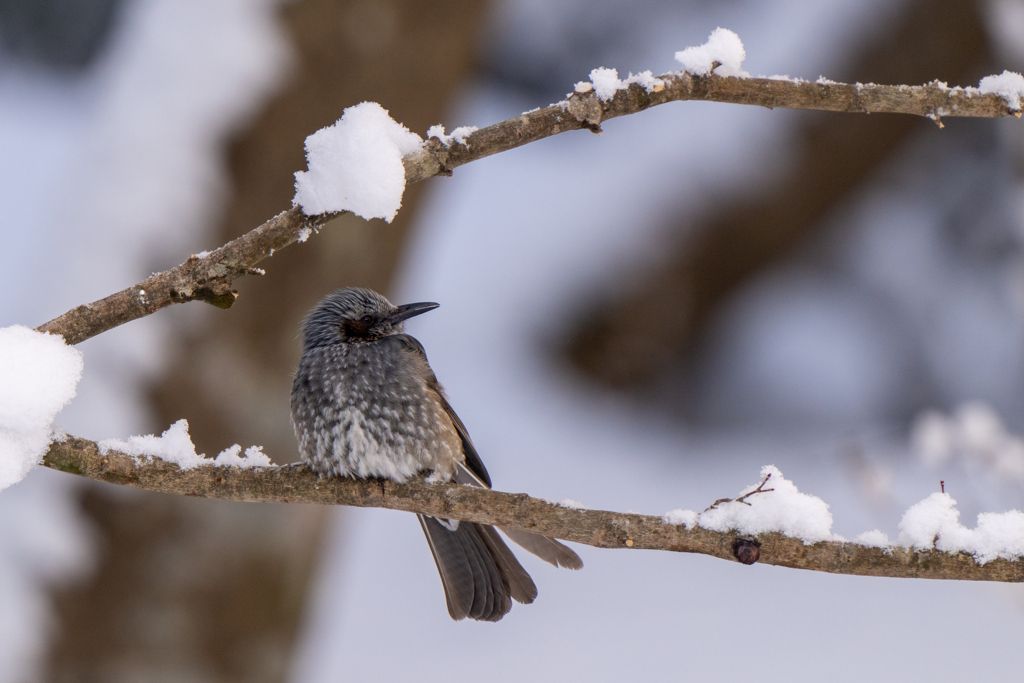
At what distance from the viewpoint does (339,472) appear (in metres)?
1.99

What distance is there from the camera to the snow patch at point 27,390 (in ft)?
4.09

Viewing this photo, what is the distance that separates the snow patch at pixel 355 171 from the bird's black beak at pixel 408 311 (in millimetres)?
891

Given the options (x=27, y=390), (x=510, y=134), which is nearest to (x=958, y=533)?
(x=510, y=134)

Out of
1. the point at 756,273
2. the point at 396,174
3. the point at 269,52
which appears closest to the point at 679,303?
the point at 756,273

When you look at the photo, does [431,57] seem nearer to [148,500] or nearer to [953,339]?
[148,500]

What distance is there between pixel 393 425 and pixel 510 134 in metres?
0.99

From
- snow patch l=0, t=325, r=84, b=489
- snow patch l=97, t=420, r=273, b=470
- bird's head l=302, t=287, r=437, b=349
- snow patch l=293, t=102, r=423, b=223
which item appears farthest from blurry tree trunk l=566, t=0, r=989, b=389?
snow patch l=0, t=325, r=84, b=489

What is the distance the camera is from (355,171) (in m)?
1.36

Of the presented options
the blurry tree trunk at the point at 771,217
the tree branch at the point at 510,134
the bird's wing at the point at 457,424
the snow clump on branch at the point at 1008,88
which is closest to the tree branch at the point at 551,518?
the tree branch at the point at 510,134

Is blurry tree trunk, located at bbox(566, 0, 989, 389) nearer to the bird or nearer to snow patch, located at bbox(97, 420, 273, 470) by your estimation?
the bird

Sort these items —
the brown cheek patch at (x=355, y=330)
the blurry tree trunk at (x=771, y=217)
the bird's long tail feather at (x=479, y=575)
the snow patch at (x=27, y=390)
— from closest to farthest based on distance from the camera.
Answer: the snow patch at (x=27, y=390) → the bird's long tail feather at (x=479, y=575) → the brown cheek patch at (x=355, y=330) → the blurry tree trunk at (x=771, y=217)

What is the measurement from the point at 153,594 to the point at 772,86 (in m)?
3.27

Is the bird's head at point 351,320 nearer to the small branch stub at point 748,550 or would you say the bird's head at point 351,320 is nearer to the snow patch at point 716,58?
the snow patch at point 716,58

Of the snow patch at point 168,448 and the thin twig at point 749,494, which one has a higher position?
the thin twig at point 749,494
